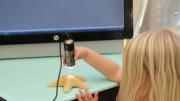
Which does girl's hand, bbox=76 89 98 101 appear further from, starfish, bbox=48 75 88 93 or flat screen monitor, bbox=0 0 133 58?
flat screen monitor, bbox=0 0 133 58

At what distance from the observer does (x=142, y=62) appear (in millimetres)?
1188

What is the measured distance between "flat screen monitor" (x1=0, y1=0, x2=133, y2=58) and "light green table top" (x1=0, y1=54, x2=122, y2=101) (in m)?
0.11

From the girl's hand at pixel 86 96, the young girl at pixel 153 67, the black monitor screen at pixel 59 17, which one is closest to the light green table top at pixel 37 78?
the girl's hand at pixel 86 96

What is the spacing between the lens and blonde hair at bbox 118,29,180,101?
1.16 m

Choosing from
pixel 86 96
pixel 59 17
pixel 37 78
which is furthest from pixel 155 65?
pixel 59 17

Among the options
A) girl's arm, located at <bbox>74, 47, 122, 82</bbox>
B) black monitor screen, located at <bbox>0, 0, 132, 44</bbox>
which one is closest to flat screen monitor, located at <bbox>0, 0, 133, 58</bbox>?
black monitor screen, located at <bbox>0, 0, 132, 44</bbox>

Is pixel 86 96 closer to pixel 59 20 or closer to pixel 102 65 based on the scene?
pixel 102 65

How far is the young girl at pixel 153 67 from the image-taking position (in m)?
1.16

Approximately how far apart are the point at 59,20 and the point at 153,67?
2.56 feet

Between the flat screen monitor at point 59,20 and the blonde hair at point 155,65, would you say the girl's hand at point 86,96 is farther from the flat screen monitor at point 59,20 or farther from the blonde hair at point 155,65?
the flat screen monitor at point 59,20

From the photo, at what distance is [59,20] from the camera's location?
6.08ft

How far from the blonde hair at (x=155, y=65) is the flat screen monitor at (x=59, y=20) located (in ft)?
2.16

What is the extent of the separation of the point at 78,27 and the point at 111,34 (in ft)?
0.54

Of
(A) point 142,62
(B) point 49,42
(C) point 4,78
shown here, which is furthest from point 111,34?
(A) point 142,62
